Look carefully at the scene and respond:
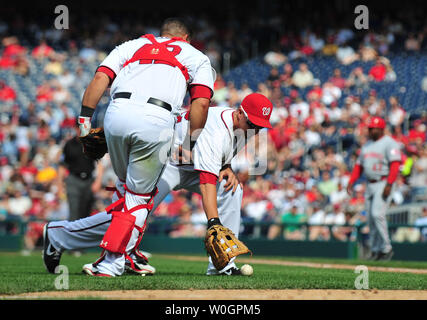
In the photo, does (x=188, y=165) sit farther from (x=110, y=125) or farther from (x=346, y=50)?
(x=346, y=50)

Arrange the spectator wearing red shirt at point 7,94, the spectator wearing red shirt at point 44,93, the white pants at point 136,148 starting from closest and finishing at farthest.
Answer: the white pants at point 136,148, the spectator wearing red shirt at point 7,94, the spectator wearing red shirt at point 44,93

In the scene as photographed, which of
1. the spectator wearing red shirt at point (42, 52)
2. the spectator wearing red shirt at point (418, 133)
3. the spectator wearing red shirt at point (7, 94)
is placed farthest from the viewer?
the spectator wearing red shirt at point (42, 52)

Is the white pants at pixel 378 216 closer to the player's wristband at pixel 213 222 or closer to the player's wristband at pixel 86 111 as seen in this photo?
the player's wristband at pixel 213 222

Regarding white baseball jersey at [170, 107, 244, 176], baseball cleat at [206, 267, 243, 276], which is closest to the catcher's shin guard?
white baseball jersey at [170, 107, 244, 176]

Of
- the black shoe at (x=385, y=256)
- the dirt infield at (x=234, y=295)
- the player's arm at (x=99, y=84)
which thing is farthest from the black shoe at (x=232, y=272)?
the black shoe at (x=385, y=256)

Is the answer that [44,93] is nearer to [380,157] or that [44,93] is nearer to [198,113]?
[380,157]
